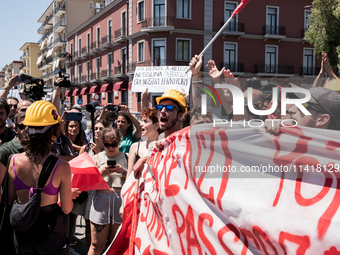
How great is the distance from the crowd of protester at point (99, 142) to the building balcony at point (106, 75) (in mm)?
25860

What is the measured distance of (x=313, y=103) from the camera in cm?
147

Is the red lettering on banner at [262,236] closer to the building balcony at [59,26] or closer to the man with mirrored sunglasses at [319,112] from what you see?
the man with mirrored sunglasses at [319,112]

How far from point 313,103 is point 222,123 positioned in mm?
465

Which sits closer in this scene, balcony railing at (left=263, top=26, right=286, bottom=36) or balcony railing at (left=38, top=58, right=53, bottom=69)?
balcony railing at (left=263, top=26, right=286, bottom=36)

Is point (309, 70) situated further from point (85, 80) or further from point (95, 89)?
point (85, 80)

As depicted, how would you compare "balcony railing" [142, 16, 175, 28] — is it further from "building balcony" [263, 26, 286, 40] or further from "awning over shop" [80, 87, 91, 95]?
"awning over shop" [80, 87, 91, 95]

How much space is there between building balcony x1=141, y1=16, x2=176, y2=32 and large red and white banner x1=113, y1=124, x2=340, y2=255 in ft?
74.1

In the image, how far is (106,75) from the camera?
3072 centimetres

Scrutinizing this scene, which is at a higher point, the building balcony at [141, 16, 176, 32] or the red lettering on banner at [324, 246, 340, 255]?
the building balcony at [141, 16, 176, 32]

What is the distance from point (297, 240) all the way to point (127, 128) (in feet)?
11.9

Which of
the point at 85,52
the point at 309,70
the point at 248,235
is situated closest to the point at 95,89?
the point at 85,52

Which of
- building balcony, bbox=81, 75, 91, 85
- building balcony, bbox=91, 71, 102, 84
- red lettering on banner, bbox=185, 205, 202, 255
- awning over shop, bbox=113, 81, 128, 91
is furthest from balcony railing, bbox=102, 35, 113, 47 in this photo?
red lettering on banner, bbox=185, 205, 202, 255

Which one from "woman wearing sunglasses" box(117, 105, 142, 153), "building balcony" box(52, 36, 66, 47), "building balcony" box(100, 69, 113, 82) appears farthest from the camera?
"building balcony" box(52, 36, 66, 47)

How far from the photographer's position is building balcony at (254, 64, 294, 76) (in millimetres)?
25953
